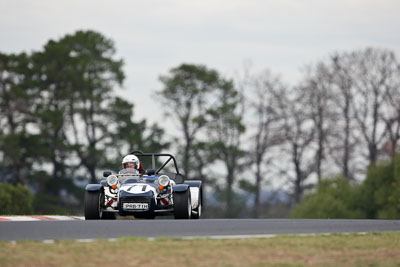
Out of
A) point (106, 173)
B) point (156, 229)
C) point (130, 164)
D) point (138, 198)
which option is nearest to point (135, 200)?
point (138, 198)

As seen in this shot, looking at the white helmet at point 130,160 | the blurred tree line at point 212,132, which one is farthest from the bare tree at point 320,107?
the white helmet at point 130,160

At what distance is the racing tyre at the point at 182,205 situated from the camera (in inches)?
774

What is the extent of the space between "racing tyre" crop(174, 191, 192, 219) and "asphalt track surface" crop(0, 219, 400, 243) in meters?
2.83

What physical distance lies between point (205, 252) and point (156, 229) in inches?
140

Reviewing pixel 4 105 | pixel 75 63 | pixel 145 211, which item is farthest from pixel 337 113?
pixel 145 211

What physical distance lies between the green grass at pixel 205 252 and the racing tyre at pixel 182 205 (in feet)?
22.1

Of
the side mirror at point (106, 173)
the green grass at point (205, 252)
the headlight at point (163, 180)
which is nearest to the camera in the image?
the green grass at point (205, 252)

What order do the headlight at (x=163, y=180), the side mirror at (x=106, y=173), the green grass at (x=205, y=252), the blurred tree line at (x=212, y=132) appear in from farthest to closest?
the blurred tree line at (x=212, y=132), the side mirror at (x=106, y=173), the headlight at (x=163, y=180), the green grass at (x=205, y=252)

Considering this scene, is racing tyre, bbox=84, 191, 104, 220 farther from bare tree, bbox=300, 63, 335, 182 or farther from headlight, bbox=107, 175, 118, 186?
bare tree, bbox=300, 63, 335, 182

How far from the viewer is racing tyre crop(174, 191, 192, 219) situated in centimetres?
1966

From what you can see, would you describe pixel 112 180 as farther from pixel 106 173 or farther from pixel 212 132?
pixel 212 132

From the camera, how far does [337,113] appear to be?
61.3m

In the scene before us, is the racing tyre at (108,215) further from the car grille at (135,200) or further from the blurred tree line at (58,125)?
the blurred tree line at (58,125)

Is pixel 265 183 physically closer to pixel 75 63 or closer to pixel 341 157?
pixel 341 157
